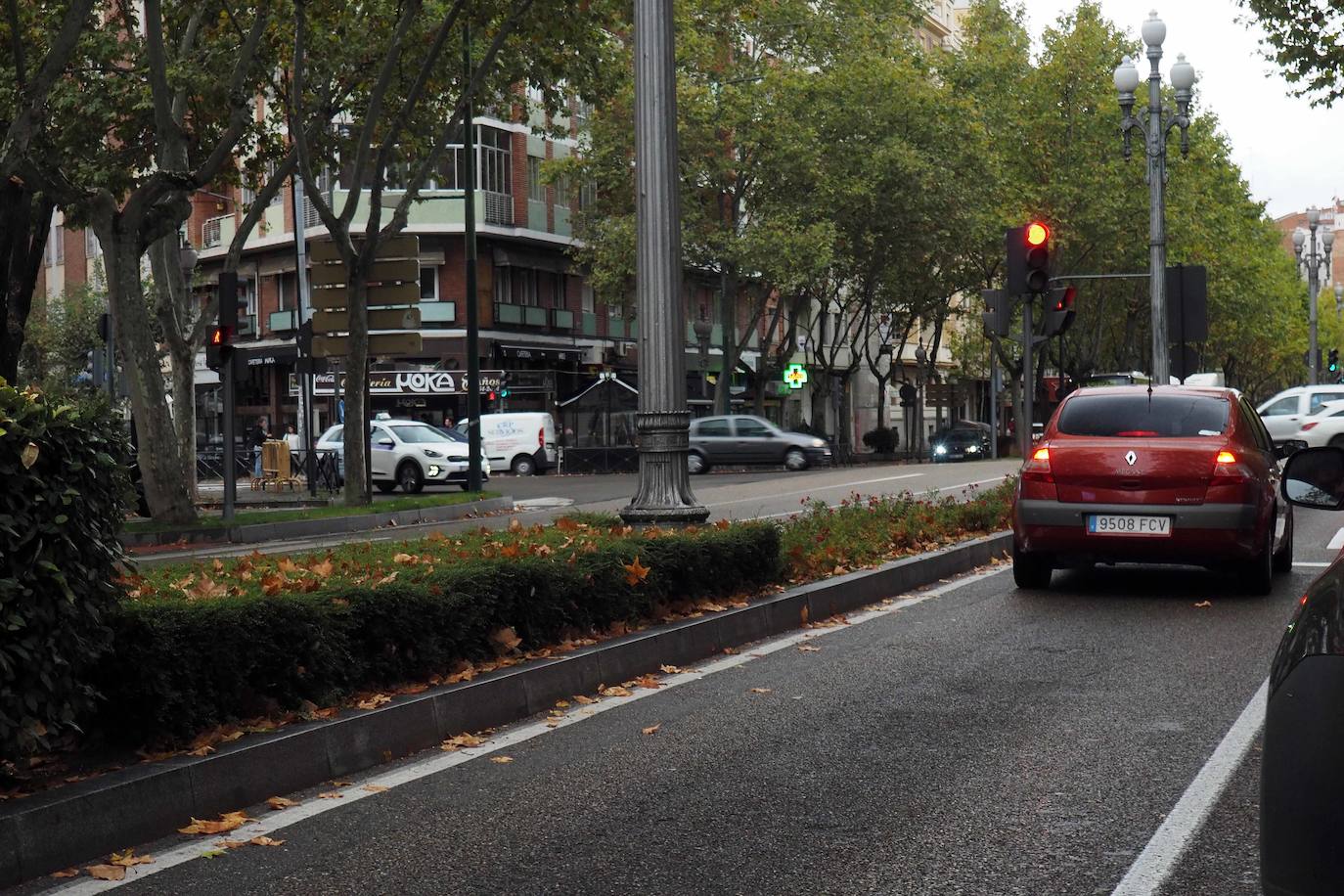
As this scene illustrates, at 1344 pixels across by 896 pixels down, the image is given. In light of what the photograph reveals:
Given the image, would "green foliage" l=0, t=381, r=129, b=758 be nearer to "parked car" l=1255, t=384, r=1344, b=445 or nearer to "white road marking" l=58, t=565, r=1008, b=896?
"white road marking" l=58, t=565, r=1008, b=896

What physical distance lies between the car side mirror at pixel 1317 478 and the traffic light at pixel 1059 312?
A: 552 inches

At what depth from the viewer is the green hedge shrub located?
19.2 feet

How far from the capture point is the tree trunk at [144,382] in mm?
20984

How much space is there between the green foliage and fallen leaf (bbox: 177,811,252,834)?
480mm

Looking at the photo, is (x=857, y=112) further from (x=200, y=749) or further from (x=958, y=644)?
(x=200, y=749)

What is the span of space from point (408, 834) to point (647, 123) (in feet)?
21.7

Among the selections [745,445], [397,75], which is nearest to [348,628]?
[397,75]

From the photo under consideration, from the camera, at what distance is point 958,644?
9781 mm

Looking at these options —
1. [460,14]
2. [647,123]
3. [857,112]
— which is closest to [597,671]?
[647,123]

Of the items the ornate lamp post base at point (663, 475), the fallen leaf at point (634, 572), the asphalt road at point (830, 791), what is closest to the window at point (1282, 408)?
the ornate lamp post base at point (663, 475)

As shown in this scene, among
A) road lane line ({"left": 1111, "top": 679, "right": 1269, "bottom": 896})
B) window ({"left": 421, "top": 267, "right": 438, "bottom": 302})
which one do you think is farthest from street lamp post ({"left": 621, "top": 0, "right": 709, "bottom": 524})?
window ({"left": 421, "top": 267, "right": 438, "bottom": 302})

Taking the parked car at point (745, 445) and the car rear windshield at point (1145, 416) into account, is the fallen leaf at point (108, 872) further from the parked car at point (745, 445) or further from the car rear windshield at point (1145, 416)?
the parked car at point (745, 445)

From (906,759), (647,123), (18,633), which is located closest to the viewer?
(18,633)

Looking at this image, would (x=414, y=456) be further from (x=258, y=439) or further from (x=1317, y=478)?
(x=1317, y=478)
